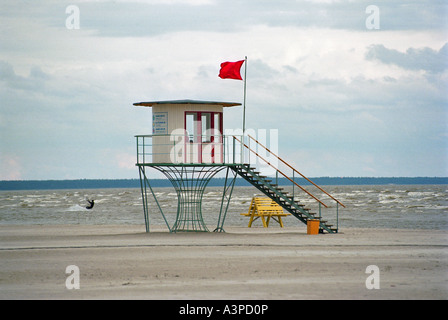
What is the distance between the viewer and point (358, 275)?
18328 millimetres

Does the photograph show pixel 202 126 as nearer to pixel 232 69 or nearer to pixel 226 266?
pixel 232 69

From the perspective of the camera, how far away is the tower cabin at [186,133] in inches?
1208

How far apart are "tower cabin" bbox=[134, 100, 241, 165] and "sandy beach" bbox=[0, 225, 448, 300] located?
3149 millimetres

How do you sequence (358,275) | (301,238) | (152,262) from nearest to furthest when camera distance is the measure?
(358,275)
(152,262)
(301,238)

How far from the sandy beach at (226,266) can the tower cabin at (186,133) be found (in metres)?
3.15

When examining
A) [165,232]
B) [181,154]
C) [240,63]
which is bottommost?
[165,232]

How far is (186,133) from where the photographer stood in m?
30.7

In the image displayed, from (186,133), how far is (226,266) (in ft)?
36.9

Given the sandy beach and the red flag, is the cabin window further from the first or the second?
the sandy beach

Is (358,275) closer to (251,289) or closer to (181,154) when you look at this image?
(251,289)

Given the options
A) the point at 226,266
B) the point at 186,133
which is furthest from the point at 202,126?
the point at 226,266

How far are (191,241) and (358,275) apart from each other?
34.2 ft

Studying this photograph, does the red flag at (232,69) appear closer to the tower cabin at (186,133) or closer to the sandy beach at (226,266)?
the tower cabin at (186,133)
